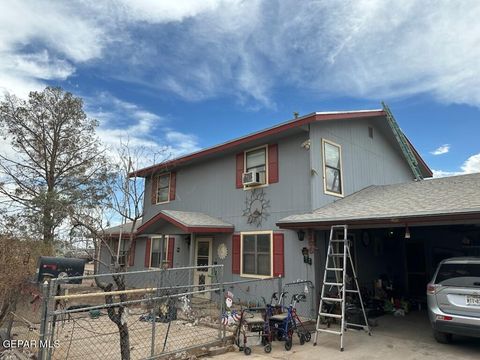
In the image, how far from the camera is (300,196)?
9531mm

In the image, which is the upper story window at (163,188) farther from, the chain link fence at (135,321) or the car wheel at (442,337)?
the car wheel at (442,337)

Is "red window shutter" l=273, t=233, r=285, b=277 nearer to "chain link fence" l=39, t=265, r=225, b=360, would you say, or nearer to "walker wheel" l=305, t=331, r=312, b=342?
"chain link fence" l=39, t=265, r=225, b=360

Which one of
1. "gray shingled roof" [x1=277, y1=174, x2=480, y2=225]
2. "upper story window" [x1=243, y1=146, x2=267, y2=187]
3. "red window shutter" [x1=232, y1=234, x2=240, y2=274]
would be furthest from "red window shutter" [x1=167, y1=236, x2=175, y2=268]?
"gray shingled roof" [x1=277, y1=174, x2=480, y2=225]

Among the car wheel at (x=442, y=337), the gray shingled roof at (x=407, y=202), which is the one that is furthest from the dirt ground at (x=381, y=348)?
the gray shingled roof at (x=407, y=202)

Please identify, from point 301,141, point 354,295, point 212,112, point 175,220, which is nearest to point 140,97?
point 212,112

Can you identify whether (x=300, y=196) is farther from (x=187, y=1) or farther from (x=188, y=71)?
(x=188, y=71)

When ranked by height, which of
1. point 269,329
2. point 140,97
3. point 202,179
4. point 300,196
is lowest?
point 269,329

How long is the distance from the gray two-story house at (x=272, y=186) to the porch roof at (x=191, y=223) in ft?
0.11

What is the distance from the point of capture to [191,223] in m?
10.4

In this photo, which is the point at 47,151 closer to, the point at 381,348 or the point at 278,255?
the point at 278,255

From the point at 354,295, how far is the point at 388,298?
1478mm

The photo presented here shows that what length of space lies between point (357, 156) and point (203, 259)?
6608mm

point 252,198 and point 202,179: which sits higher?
point 202,179

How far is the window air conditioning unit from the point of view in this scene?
10617 mm
